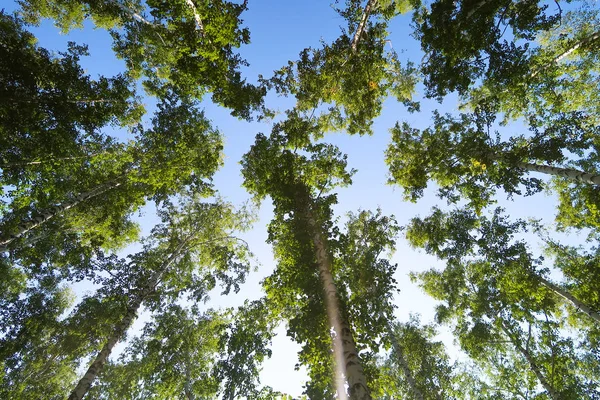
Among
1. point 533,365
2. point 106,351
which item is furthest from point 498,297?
point 106,351

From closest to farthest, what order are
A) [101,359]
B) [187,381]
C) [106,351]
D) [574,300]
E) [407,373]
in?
1. [101,359]
2. [106,351]
3. [574,300]
4. [407,373]
5. [187,381]

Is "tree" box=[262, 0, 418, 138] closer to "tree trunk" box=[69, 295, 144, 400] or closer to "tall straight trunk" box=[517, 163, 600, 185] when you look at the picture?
"tall straight trunk" box=[517, 163, 600, 185]

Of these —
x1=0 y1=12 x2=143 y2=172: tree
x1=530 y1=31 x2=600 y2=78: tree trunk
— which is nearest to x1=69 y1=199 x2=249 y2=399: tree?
x1=0 y1=12 x2=143 y2=172: tree

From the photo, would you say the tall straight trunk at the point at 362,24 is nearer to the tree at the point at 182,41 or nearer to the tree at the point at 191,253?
the tree at the point at 182,41

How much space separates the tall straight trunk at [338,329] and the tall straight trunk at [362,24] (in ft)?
24.0

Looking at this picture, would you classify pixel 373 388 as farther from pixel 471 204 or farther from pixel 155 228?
pixel 155 228

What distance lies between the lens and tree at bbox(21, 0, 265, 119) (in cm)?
999

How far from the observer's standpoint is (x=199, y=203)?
20.4 m

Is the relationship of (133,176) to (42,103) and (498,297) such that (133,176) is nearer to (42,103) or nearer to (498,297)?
(42,103)

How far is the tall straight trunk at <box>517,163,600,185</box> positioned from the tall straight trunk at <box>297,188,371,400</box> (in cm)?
965

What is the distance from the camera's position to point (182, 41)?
35.1ft

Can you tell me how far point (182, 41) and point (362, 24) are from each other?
7.29 meters

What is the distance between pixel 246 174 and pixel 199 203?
333 inches

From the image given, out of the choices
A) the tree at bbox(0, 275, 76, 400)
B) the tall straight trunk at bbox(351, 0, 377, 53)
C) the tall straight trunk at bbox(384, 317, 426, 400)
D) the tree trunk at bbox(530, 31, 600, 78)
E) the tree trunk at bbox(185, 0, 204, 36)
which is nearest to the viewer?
the tree trunk at bbox(185, 0, 204, 36)
